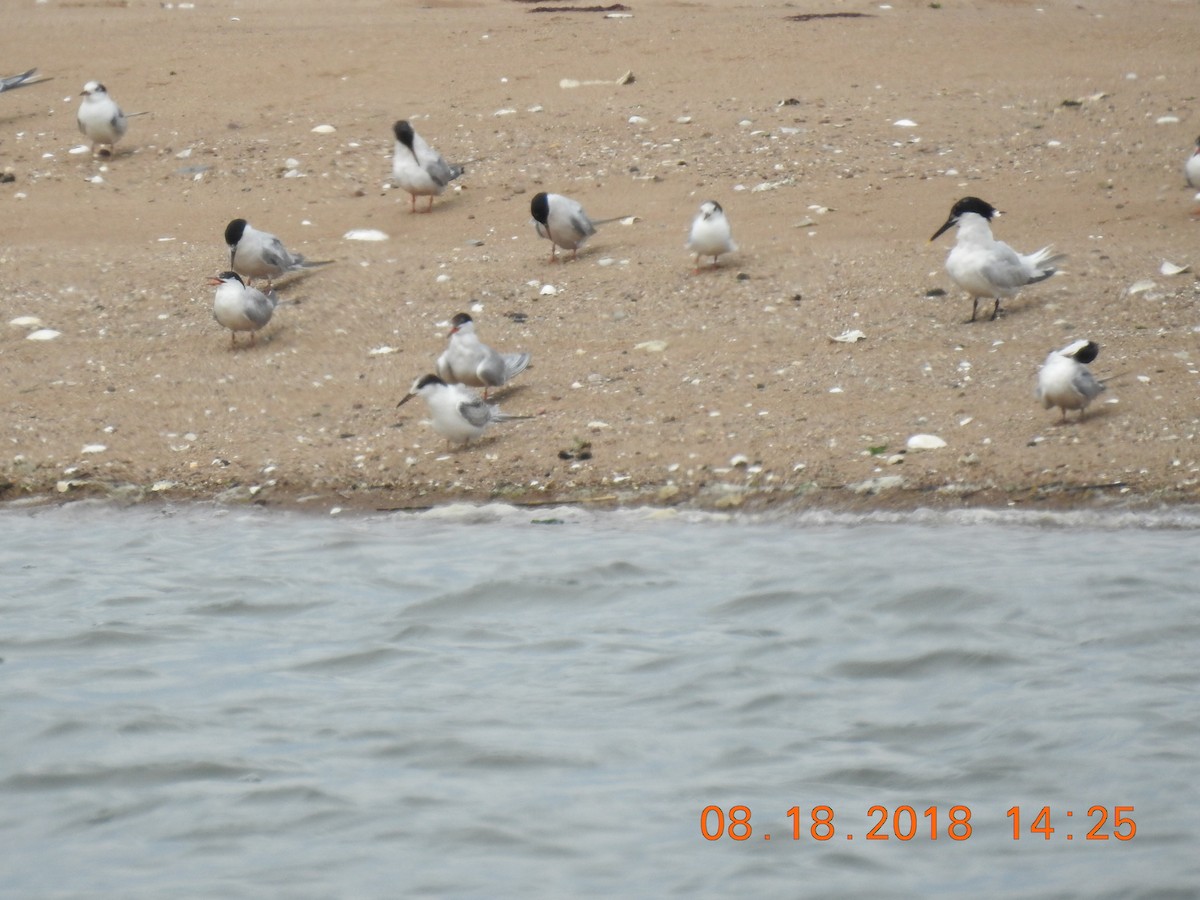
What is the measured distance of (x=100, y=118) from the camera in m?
13.0

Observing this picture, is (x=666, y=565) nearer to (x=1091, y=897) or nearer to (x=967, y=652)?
(x=967, y=652)

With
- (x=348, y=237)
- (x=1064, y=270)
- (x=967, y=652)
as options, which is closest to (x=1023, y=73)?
(x=1064, y=270)

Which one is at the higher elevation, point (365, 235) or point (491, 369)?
point (365, 235)

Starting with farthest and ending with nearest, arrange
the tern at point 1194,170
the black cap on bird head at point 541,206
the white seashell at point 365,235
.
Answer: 1. the white seashell at point 365,235
2. the tern at point 1194,170
3. the black cap on bird head at point 541,206

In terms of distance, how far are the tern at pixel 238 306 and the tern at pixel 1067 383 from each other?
4.22 metres

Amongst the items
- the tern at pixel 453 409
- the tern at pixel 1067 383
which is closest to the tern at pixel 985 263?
the tern at pixel 1067 383

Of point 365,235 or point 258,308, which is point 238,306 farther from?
point 365,235

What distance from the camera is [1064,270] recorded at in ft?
32.1

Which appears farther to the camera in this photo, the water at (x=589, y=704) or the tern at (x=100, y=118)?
the tern at (x=100, y=118)

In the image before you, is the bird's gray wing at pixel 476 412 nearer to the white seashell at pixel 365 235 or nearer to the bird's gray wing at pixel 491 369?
the bird's gray wing at pixel 491 369

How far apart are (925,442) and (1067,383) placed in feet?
2.26

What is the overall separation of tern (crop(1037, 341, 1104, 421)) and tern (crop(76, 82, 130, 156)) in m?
7.85

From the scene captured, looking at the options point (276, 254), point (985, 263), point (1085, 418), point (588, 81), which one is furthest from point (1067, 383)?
point (588, 81)

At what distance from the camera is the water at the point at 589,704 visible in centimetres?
464
